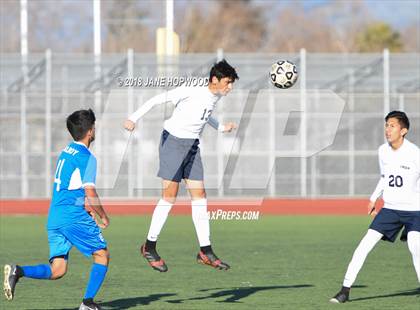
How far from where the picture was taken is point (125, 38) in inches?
2174

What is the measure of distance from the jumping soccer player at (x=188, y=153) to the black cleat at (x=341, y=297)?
137cm

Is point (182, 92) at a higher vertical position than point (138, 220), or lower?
higher

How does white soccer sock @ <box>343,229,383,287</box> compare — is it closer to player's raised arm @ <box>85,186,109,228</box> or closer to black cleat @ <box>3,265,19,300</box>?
player's raised arm @ <box>85,186,109,228</box>

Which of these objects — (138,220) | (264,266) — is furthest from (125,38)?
(264,266)

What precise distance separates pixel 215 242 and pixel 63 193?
10.2 m

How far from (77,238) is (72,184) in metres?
0.58

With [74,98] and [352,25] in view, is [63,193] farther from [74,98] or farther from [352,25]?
[352,25]

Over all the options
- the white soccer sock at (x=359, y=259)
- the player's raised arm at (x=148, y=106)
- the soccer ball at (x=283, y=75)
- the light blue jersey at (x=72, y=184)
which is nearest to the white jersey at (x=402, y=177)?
the white soccer sock at (x=359, y=259)

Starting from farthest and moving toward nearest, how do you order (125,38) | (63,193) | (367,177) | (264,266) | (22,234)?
(125,38) → (367,177) → (22,234) → (264,266) → (63,193)

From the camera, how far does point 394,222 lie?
12.0m

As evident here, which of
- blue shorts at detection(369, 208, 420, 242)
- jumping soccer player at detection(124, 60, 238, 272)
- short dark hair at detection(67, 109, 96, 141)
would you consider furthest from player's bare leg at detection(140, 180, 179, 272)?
blue shorts at detection(369, 208, 420, 242)

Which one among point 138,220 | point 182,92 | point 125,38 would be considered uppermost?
point 125,38

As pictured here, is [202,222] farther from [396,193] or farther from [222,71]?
[396,193]

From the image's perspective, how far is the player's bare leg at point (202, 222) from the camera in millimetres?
12430
